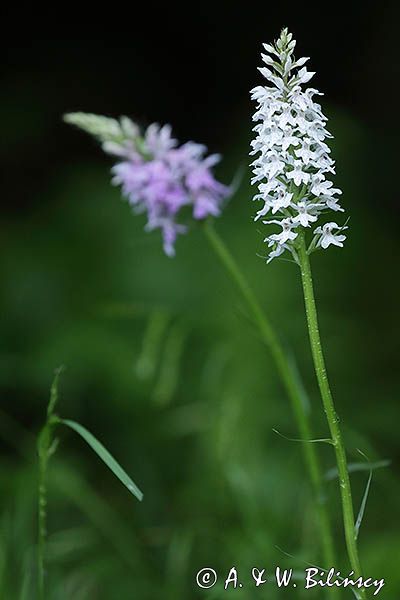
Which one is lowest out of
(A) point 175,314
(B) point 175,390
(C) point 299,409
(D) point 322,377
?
(D) point 322,377

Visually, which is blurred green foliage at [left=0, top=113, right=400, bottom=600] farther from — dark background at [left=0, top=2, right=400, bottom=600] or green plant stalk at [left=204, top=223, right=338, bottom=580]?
green plant stalk at [left=204, top=223, right=338, bottom=580]

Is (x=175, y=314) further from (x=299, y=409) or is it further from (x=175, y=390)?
(x=175, y=390)

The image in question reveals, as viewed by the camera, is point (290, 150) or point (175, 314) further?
point (175, 314)

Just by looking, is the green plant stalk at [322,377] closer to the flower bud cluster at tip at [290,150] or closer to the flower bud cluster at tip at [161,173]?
the flower bud cluster at tip at [290,150]

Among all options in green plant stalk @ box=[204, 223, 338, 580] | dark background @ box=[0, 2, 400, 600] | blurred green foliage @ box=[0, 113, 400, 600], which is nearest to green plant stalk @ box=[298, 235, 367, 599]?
dark background @ box=[0, 2, 400, 600]

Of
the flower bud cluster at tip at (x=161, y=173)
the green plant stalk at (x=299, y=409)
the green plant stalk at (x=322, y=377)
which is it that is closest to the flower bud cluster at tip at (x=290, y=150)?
the green plant stalk at (x=322, y=377)

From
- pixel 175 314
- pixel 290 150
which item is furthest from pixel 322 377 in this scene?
pixel 175 314
